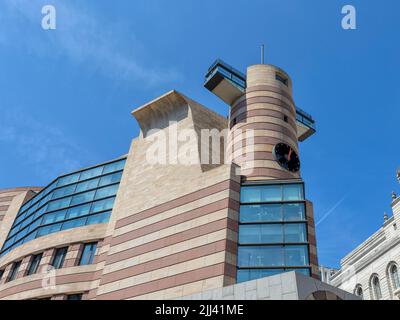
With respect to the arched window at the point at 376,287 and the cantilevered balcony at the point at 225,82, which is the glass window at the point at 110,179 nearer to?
the cantilevered balcony at the point at 225,82

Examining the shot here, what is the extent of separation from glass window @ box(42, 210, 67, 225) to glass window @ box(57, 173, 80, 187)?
15.1 feet

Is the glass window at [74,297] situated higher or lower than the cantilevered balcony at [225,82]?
lower

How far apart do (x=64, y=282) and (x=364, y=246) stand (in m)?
49.7

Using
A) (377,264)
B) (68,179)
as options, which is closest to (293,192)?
(68,179)

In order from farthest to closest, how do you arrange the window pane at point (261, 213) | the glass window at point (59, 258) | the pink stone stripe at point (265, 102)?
1. the pink stone stripe at point (265, 102)
2. the glass window at point (59, 258)
3. the window pane at point (261, 213)

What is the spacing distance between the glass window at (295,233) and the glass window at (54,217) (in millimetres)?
24523

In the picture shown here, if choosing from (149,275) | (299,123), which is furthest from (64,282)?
(299,123)

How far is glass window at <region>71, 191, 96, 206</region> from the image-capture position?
45344 millimetres

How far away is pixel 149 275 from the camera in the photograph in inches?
1244

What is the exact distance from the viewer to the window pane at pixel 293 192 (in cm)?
3253

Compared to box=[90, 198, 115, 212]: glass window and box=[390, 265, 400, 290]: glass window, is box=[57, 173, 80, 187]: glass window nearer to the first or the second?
box=[90, 198, 115, 212]: glass window

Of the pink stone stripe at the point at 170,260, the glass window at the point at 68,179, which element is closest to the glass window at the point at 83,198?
the glass window at the point at 68,179
